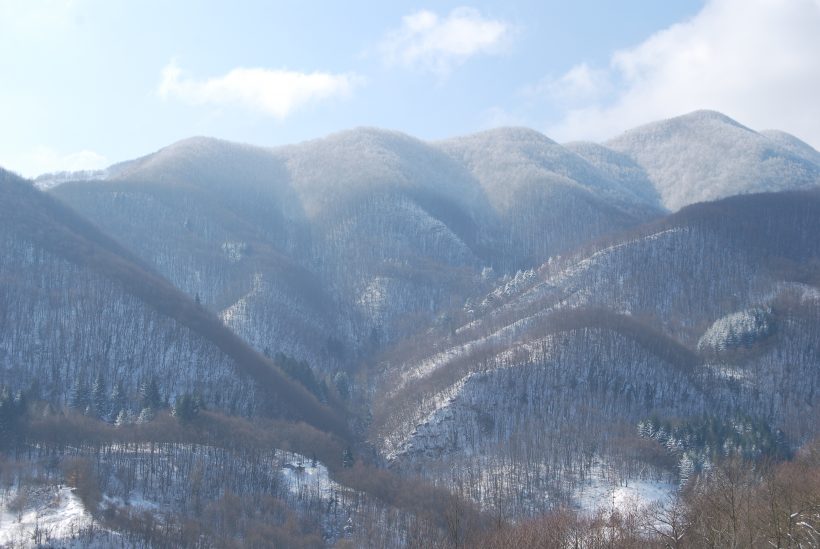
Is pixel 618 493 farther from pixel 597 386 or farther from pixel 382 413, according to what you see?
pixel 382 413

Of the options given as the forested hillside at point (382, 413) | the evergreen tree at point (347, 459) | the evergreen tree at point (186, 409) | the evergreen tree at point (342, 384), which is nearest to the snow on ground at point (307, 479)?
the forested hillside at point (382, 413)

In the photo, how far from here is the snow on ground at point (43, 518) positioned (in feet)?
284

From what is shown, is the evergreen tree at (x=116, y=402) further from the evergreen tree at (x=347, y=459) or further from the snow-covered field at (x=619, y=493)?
the snow-covered field at (x=619, y=493)

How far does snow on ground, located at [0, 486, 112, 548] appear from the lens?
8662 cm

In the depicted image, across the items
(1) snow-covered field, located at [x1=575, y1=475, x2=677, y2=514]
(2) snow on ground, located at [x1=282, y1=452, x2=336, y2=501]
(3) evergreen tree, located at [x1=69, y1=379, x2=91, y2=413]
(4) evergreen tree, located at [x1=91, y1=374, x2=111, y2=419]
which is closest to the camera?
(1) snow-covered field, located at [x1=575, y1=475, x2=677, y2=514]

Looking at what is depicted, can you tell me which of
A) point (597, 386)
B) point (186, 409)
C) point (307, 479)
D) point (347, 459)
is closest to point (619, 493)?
point (597, 386)

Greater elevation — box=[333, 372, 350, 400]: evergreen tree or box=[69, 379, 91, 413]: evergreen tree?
box=[69, 379, 91, 413]: evergreen tree

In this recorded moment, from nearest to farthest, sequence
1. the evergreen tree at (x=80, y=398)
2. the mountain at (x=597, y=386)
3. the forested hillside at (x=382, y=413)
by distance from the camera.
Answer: the forested hillside at (x=382, y=413) → the mountain at (x=597, y=386) → the evergreen tree at (x=80, y=398)

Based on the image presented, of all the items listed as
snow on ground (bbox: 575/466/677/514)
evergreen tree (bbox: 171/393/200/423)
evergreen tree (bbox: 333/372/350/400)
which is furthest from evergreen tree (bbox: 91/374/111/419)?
snow on ground (bbox: 575/466/677/514)

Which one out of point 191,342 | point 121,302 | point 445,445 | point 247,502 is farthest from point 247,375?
point 247,502

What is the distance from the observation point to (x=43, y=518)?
300 feet

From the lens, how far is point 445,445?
142 meters

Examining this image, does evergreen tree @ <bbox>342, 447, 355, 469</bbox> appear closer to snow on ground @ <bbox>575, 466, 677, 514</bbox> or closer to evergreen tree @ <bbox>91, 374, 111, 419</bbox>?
snow on ground @ <bbox>575, 466, 677, 514</bbox>

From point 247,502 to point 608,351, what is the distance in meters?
77.2
